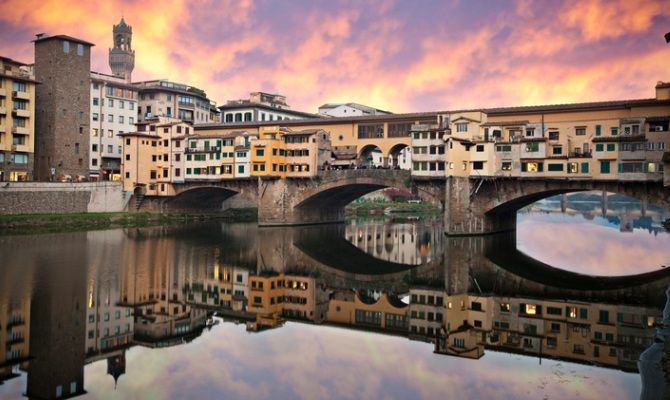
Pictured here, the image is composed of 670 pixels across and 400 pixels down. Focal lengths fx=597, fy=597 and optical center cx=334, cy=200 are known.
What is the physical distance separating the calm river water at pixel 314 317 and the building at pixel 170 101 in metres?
A: 39.5

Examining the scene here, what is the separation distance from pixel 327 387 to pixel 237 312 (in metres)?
9.57

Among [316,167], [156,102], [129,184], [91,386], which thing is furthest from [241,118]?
[91,386]

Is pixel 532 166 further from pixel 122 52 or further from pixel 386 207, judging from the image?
pixel 122 52

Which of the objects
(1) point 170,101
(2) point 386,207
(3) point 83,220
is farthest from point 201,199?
(2) point 386,207

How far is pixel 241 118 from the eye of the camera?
8450 centimetres

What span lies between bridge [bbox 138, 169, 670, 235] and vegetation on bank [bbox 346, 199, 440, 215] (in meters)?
15.0

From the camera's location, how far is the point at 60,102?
64938 mm

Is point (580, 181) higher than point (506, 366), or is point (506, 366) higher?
point (580, 181)

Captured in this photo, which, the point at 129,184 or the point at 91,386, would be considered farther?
the point at 129,184

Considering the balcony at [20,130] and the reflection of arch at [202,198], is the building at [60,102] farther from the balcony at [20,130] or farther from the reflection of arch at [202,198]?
the reflection of arch at [202,198]

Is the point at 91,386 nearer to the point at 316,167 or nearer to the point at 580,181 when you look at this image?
the point at 580,181

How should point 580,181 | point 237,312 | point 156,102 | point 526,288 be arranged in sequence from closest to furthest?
point 237,312
point 526,288
point 580,181
point 156,102

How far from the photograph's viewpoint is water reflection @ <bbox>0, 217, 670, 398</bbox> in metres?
16.0

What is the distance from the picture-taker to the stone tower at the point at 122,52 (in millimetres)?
118688
